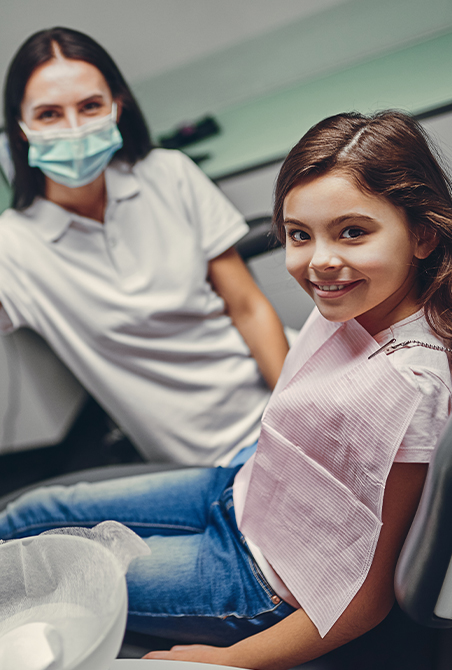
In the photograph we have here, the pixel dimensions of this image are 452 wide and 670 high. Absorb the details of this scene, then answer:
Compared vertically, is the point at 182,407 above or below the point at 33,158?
below

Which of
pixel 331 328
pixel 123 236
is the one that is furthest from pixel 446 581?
pixel 123 236

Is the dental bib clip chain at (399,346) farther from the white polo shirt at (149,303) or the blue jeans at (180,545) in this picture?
the white polo shirt at (149,303)

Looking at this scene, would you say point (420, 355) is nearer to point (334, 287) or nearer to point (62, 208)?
point (334, 287)

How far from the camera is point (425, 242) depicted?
0.46m

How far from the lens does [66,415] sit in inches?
54.4

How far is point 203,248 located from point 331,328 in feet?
1.22

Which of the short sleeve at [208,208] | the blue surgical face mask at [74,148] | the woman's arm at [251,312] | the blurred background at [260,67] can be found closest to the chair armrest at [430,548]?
the blurred background at [260,67]

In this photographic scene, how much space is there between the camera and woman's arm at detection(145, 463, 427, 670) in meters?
0.48

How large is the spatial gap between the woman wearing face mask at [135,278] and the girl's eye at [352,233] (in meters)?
0.39

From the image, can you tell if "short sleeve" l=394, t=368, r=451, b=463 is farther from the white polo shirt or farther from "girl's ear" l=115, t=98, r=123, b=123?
"girl's ear" l=115, t=98, r=123, b=123

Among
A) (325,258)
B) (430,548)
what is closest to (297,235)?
(325,258)

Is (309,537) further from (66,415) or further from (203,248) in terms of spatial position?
(66,415)

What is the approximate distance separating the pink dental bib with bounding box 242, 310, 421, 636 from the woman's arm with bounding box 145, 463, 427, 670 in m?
0.01

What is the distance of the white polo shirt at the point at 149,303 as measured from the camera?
865 mm
